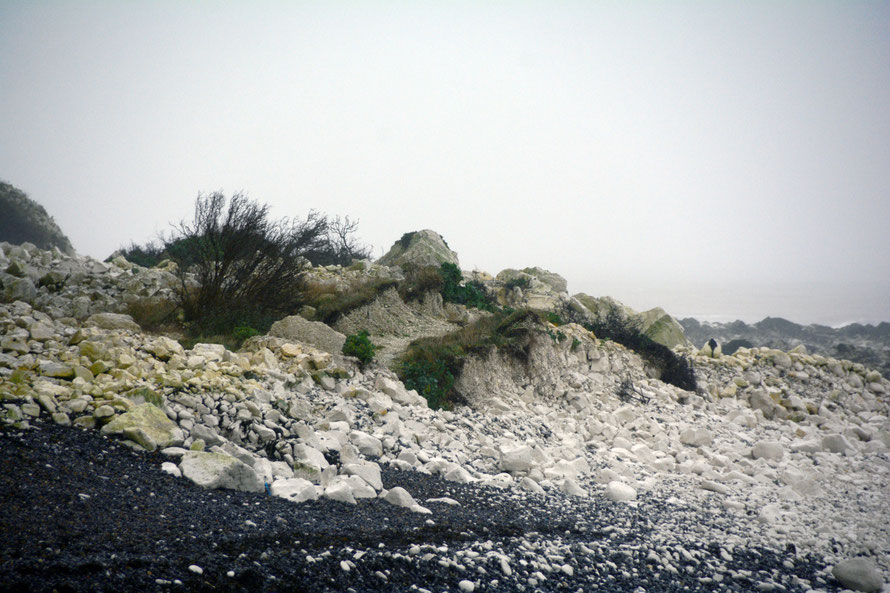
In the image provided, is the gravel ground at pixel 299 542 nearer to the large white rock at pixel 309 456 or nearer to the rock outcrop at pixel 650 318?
the large white rock at pixel 309 456

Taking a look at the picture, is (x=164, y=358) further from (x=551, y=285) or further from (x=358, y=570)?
(x=551, y=285)

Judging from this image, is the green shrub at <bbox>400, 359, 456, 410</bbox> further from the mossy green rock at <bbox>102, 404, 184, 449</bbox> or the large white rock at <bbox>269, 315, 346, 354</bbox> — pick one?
the mossy green rock at <bbox>102, 404, 184, 449</bbox>

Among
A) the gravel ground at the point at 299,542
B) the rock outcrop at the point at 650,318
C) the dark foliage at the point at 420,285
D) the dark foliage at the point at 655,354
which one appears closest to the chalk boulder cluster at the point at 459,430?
the gravel ground at the point at 299,542

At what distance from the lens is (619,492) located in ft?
19.1

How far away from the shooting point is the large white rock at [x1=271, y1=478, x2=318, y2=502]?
163 inches

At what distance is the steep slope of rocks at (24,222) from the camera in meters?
23.7

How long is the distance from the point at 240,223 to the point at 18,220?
20.2 m

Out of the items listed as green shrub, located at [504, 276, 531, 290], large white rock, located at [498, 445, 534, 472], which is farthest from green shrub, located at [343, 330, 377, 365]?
green shrub, located at [504, 276, 531, 290]

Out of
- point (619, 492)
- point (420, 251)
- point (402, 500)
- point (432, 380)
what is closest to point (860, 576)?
point (619, 492)

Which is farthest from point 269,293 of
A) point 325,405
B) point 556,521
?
point 556,521

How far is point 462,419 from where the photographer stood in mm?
7887

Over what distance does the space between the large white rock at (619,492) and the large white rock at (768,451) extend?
370cm

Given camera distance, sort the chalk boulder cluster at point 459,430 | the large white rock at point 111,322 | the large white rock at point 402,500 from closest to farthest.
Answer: the large white rock at point 402,500, the chalk boulder cluster at point 459,430, the large white rock at point 111,322

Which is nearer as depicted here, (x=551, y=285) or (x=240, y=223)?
(x=240, y=223)
